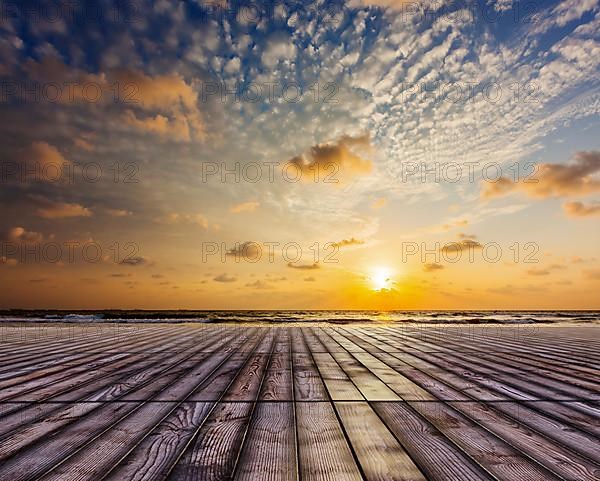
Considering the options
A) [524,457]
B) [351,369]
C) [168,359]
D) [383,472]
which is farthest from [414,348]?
[383,472]

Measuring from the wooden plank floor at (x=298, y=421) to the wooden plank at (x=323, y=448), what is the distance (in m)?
0.01

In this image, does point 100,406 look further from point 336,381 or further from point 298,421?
point 336,381

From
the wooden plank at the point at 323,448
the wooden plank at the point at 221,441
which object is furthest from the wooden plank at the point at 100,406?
the wooden plank at the point at 323,448

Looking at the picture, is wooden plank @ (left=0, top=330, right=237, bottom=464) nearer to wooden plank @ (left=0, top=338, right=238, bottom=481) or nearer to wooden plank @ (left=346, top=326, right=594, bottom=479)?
wooden plank @ (left=0, top=338, right=238, bottom=481)

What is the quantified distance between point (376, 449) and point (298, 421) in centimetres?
69

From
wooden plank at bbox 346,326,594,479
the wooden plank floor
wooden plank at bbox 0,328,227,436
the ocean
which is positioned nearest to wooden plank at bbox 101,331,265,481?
the wooden plank floor

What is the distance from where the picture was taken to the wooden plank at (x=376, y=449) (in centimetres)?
180

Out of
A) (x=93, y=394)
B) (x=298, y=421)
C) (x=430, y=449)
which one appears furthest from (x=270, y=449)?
(x=93, y=394)

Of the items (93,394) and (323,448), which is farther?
(93,394)

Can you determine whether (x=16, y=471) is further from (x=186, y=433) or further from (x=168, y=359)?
(x=168, y=359)

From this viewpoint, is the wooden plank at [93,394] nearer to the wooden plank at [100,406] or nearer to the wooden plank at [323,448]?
the wooden plank at [100,406]

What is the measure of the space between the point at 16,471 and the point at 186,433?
2.97 feet

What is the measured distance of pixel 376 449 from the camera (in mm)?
2094

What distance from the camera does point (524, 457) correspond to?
2.00 meters
